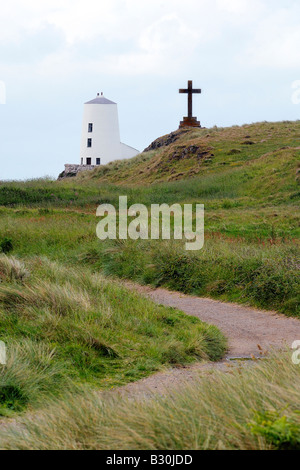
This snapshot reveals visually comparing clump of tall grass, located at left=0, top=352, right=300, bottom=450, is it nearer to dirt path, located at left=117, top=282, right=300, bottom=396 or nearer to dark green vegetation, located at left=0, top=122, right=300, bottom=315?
dirt path, located at left=117, top=282, right=300, bottom=396

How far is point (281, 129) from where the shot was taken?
51.6 meters

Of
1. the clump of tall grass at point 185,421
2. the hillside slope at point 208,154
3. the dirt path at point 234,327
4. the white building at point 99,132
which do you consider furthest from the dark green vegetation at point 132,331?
the white building at point 99,132

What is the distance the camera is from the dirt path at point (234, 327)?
7872mm

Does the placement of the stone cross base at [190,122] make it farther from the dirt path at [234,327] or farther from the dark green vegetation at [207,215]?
the dirt path at [234,327]

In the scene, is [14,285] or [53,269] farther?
[53,269]

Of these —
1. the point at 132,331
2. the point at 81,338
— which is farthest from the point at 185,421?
the point at 132,331

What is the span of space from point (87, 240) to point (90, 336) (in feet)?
35.9

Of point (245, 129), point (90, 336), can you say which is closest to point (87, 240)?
point (90, 336)

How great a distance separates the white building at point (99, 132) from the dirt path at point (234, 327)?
49.8 metres

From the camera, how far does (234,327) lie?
430 inches

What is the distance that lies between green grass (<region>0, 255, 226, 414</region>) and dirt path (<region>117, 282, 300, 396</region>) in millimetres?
319

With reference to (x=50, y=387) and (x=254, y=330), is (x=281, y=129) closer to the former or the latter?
(x=254, y=330)

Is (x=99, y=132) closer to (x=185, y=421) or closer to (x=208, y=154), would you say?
(x=208, y=154)

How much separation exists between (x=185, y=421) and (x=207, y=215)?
21.0m
